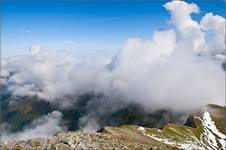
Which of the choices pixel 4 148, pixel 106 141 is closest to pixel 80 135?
pixel 106 141

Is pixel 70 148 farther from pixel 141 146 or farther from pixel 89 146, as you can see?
pixel 141 146

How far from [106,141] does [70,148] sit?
1805 cm

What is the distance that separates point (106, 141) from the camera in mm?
114562

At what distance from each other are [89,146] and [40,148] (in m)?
13.7

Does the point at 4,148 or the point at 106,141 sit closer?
the point at 4,148

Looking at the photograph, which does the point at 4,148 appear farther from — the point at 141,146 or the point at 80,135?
the point at 141,146

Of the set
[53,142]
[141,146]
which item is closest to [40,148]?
[53,142]

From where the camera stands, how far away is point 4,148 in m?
104

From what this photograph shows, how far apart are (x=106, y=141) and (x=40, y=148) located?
2352 cm

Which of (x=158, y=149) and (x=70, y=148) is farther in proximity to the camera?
(x=158, y=149)

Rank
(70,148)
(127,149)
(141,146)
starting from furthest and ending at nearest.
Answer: (141,146), (127,149), (70,148)

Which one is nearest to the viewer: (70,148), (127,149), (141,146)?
(70,148)

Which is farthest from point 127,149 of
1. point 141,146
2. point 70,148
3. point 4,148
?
point 4,148

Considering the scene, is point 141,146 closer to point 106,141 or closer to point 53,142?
point 106,141
